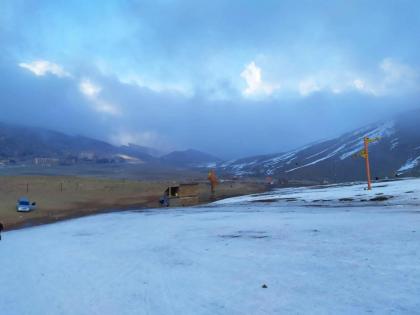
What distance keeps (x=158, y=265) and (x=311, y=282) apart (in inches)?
167

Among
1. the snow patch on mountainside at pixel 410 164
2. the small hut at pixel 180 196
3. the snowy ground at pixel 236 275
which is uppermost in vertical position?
the snow patch on mountainside at pixel 410 164

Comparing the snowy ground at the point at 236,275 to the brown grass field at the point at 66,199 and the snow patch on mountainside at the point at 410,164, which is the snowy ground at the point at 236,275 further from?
the snow patch on mountainside at the point at 410,164

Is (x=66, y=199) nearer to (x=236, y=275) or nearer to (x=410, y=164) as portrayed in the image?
(x=236, y=275)

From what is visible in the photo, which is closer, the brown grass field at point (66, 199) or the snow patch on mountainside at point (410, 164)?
the brown grass field at point (66, 199)

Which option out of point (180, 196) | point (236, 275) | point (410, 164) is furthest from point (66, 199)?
point (410, 164)

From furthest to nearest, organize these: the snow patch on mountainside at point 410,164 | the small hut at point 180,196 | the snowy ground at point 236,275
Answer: the snow patch on mountainside at point 410,164, the small hut at point 180,196, the snowy ground at point 236,275

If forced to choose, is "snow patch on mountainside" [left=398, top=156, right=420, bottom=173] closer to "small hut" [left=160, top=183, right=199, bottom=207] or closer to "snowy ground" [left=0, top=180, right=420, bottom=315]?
"small hut" [left=160, top=183, right=199, bottom=207]

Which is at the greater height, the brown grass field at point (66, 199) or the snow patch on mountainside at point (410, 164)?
the snow patch on mountainside at point (410, 164)

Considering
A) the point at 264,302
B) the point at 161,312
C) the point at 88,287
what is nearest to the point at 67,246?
the point at 88,287

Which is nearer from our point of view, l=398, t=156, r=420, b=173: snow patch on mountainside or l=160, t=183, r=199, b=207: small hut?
l=160, t=183, r=199, b=207: small hut

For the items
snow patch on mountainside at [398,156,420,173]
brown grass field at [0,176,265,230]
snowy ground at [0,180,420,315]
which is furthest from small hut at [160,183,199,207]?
snow patch on mountainside at [398,156,420,173]

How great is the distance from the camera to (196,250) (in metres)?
10.9

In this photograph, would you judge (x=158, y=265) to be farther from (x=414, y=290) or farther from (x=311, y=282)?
(x=414, y=290)

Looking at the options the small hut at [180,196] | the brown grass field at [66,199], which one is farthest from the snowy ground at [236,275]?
the small hut at [180,196]
